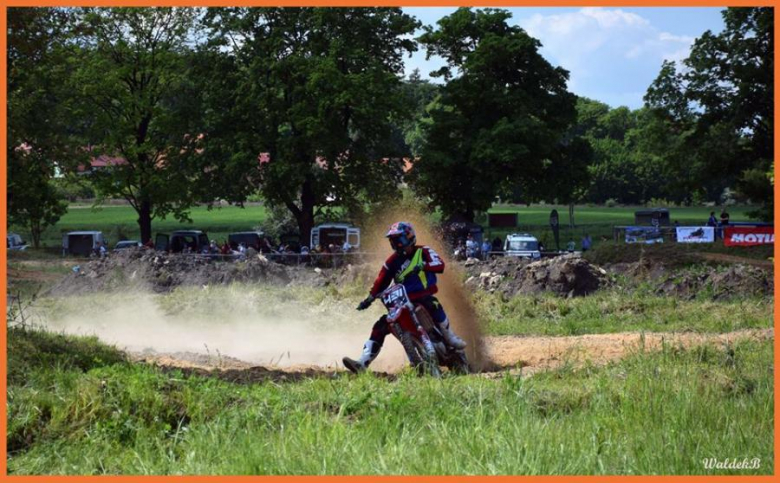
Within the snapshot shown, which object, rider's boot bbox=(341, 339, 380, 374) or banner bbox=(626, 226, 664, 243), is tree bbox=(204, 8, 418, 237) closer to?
banner bbox=(626, 226, 664, 243)

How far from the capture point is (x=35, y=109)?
34.6 metres

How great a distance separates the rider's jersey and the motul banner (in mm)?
27422

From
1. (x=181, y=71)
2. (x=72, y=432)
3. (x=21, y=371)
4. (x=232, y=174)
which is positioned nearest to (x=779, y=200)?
(x=72, y=432)

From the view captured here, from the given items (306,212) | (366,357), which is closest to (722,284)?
(366,357)

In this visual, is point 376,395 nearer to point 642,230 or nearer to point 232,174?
point 232,174

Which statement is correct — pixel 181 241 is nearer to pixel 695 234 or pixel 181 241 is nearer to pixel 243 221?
pixel 695 234

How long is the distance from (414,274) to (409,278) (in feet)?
0.29

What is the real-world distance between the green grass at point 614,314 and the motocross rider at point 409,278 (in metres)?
5.88

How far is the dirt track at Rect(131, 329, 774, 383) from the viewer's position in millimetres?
13250

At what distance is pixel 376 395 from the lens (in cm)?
1010

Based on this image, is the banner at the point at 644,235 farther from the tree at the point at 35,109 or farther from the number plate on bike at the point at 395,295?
the number plate on bike at the point at 395,295

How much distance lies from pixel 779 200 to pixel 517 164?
3939 cm

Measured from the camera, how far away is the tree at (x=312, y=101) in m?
46.1

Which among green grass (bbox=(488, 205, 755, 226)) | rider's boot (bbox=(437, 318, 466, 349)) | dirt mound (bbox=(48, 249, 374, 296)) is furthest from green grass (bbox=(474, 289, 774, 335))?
green grass (bbox=(488, 205, 755, 226))
